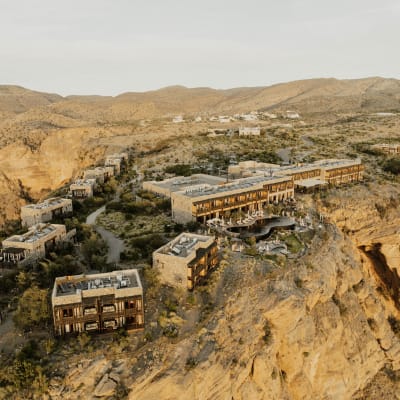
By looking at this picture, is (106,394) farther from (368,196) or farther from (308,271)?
(368,196)

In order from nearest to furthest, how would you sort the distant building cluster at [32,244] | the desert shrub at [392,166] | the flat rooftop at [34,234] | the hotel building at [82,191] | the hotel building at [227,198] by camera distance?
the distant building cluster at [32,244]
the flat rooftop at [34,234]
the hotel building at [227,198]
the hotel building at [82,191]
the desert shrub at [392,166]

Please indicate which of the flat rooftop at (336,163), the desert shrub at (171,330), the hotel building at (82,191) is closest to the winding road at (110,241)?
the hotel building at (82,191)

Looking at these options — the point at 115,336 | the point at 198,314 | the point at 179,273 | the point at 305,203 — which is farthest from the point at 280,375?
the point at 305,203

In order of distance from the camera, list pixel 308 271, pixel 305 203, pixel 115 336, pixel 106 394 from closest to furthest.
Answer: pixel 106 394
pixel 115 336
pixel 308 271
pixel 305 203

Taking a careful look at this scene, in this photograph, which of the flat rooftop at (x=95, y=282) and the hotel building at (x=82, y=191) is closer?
the flat rooftop at (x=95, y=282)

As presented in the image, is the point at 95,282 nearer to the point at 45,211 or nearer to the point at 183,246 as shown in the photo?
the point at 183,246

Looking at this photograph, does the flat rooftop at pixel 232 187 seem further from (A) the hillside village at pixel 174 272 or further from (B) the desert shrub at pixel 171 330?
(B) the desert shrub at pixel 171 330

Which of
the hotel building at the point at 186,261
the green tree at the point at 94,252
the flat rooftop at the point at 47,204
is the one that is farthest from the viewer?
the flat rooftop at the point at 47,204
